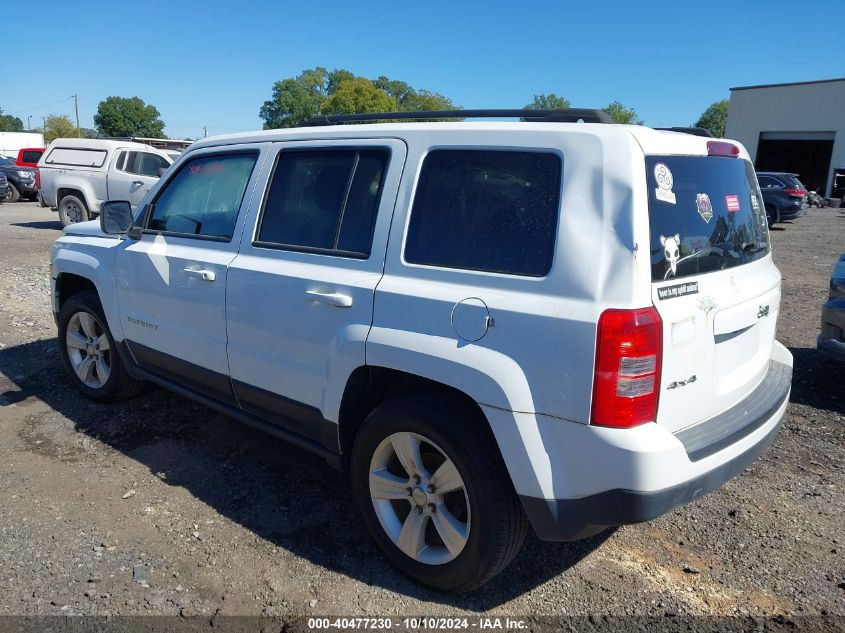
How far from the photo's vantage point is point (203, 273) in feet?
12.0

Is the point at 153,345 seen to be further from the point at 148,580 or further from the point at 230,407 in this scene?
the point at 148,580

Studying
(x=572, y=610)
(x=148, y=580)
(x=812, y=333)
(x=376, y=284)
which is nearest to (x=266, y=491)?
(x=148, y=580)

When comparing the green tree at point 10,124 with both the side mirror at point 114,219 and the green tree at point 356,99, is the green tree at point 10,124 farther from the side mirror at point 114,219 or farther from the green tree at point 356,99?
the side mirror at point 114,219

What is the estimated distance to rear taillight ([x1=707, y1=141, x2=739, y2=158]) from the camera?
9.34 feet

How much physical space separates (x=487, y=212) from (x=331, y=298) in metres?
0.81

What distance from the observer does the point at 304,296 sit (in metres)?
3.13

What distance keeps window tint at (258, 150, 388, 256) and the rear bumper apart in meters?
1.37

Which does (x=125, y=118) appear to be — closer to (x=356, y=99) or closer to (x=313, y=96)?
(x=313, y=96)

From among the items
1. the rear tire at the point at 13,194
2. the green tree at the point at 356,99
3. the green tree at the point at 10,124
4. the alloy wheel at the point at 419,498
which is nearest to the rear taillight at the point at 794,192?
the alloy wheel at the point at 419,498

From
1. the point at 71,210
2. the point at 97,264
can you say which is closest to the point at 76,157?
the point at 71,210

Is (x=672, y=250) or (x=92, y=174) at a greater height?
(x=672, y=250)

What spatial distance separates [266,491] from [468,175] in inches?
83.6

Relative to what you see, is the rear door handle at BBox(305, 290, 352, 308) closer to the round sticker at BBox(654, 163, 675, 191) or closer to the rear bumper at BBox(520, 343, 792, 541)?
the rear bumper at BBox(520, 343, 792, 541)

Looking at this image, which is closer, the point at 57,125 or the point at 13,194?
the point at 13,194
